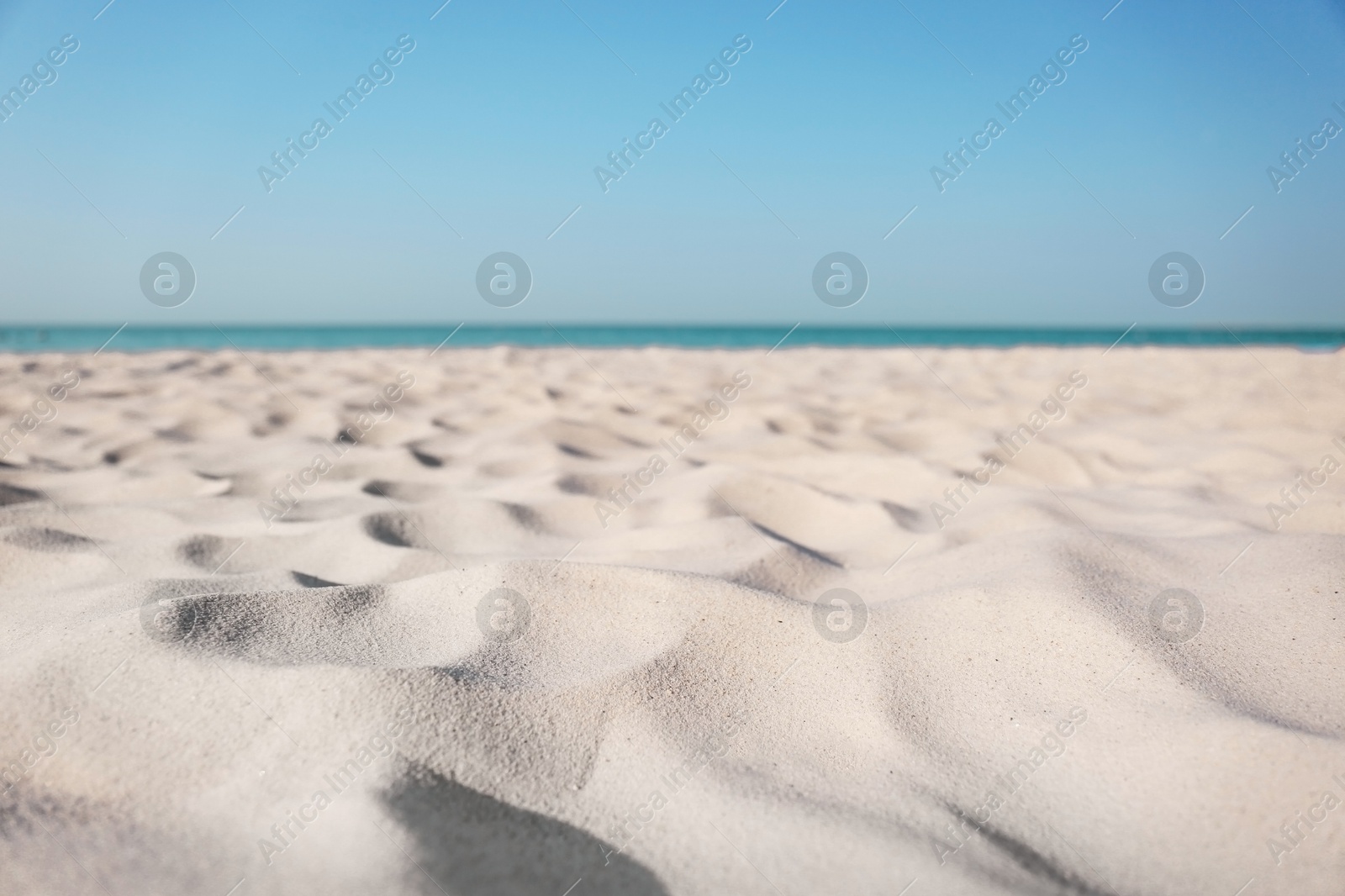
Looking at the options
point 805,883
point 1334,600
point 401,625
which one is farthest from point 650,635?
point 1334,600

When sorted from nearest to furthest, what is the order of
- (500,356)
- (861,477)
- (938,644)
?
1. (938,644)
2. (861,477)
3. (500,356)

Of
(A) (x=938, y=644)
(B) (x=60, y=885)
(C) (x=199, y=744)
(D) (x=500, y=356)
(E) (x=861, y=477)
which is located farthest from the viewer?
(D) (x=500, y=356)

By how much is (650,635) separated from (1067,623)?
695mm

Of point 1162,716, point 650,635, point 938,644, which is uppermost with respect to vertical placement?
point 1162,716

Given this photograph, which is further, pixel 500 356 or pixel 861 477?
pixel 500 356

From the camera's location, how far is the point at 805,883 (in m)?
0.87

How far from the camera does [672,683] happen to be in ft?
4.04

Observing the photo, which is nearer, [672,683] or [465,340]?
[672,683]

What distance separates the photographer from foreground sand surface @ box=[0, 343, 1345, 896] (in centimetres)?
90

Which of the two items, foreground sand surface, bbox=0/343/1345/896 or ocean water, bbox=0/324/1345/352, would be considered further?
ocean water, bbox=0/324/1345/352

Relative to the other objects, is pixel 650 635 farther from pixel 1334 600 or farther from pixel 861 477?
pixel 861 477

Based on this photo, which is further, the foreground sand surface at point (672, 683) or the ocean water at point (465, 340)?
the ocean water at point (465, 340)

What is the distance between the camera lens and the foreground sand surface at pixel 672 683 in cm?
90

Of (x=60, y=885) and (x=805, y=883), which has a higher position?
(x=805, y=883)
